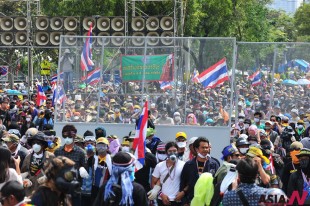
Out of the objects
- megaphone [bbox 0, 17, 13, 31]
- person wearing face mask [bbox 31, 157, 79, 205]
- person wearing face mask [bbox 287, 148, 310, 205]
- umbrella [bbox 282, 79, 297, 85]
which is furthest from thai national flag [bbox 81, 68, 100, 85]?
megaphone [bbox 0, 17, 13, 31]

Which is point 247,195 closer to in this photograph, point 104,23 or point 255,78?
point 255,78

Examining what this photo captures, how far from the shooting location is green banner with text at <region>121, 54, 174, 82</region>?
1992 centimetres

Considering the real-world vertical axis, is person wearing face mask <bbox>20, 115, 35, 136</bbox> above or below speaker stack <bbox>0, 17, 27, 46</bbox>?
below

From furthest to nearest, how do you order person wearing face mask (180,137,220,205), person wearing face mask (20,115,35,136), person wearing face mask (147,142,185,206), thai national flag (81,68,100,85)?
1. person wearing face mask (20,115,35,136)
2. thai national flag (81,68,100,85)
3. person wearing face mask (147,142,185,206)
4. person wearing face mask (180,137,220,205)

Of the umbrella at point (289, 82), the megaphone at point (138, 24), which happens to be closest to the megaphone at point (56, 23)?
the megaphone at point (138, 24)

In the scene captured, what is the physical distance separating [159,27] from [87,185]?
61.8 ft

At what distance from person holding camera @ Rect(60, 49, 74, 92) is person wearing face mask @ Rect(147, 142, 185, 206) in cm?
829

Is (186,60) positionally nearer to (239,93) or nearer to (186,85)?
(186,85)

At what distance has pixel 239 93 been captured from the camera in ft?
70.1

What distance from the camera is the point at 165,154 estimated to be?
1393 cm

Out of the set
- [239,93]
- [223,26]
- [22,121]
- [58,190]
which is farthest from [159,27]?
[58,190]

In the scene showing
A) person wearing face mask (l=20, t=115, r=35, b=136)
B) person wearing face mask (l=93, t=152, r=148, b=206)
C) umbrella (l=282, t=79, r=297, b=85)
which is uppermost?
umbrella (l=282, t=79, r=297, b=85)

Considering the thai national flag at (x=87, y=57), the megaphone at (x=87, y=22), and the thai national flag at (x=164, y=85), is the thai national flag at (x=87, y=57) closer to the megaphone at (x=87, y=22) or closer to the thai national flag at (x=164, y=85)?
the thai national flag at (x=164, y=85)

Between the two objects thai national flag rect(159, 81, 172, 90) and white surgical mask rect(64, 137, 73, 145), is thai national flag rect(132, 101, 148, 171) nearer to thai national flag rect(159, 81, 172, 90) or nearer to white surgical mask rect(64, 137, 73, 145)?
white surgical mask rect(64, 137, 73, 145)
